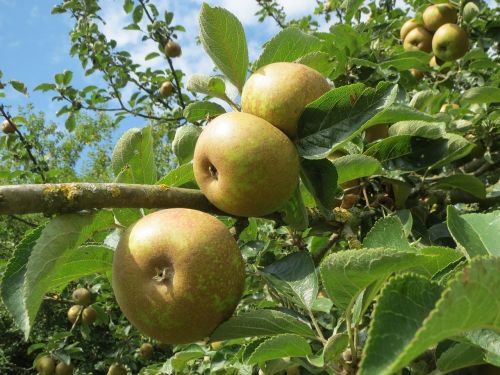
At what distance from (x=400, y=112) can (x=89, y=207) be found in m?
0.74

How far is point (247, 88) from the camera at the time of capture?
1.11 m

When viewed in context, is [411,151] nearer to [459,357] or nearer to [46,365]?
[459,357]

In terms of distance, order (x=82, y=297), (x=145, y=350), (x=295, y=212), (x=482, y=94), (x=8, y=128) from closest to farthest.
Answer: (x=295, y=212), (x=482, y=94), (x=82, y=297), (x=145, y=350), (x=8, y=128)

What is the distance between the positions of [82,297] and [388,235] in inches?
147

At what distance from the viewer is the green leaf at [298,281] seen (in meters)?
1.06

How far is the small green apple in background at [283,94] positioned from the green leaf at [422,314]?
593mm

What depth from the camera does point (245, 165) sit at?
0.95 metres

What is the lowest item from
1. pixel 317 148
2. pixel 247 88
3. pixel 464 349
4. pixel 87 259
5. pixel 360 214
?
pixel 360 214

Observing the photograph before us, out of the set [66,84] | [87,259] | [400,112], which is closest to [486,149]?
[400,112]

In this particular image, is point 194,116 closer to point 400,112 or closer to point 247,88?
point 247,88

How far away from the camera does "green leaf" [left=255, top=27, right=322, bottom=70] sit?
121cm

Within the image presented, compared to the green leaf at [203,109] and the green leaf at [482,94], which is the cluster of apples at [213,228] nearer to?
the green leaf at [203,109]

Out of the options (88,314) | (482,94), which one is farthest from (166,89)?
(482,94)

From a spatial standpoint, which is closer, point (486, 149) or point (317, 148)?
point (317, 148)
